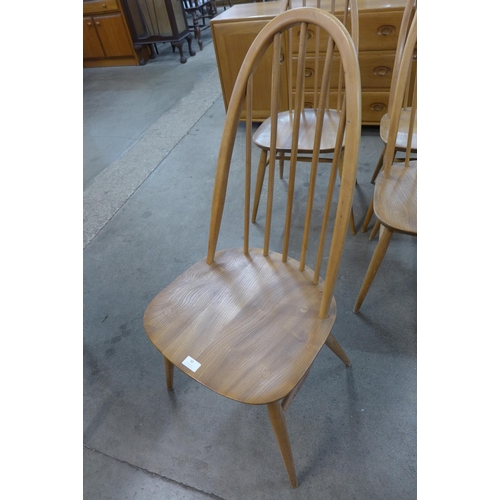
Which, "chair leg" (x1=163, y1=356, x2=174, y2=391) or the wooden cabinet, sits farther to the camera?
the wooden cabinet

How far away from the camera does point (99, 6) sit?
380cm

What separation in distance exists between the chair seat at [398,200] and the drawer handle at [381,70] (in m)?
0.93

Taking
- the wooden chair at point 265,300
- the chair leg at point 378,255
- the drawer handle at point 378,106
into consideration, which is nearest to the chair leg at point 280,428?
the wooden chair at point 265,300

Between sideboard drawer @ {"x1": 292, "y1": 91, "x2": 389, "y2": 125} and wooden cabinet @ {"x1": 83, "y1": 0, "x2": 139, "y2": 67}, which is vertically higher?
wooden cabinet @ {"x1": 83, "y1": 0, "x2": 139, "y2": 67}

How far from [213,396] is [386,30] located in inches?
71.9

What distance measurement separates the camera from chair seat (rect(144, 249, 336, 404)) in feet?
2.30

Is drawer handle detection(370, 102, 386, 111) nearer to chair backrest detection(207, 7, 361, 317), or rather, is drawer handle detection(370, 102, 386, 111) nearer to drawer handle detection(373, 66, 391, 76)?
drawer handle detection(373, 66, 391, 76)

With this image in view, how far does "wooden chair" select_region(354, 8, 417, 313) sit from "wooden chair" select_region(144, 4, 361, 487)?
29cm

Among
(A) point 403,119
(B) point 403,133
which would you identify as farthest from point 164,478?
(A) point 403,119

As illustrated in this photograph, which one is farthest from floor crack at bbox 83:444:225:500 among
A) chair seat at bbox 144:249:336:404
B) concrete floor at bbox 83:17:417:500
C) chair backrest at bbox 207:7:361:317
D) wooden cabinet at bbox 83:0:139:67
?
wooden cabinet at bbox 83:0:139:67

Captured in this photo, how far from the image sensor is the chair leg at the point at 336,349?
975 mm

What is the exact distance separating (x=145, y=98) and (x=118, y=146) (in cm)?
90

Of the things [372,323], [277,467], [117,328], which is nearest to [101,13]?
[117,328]
